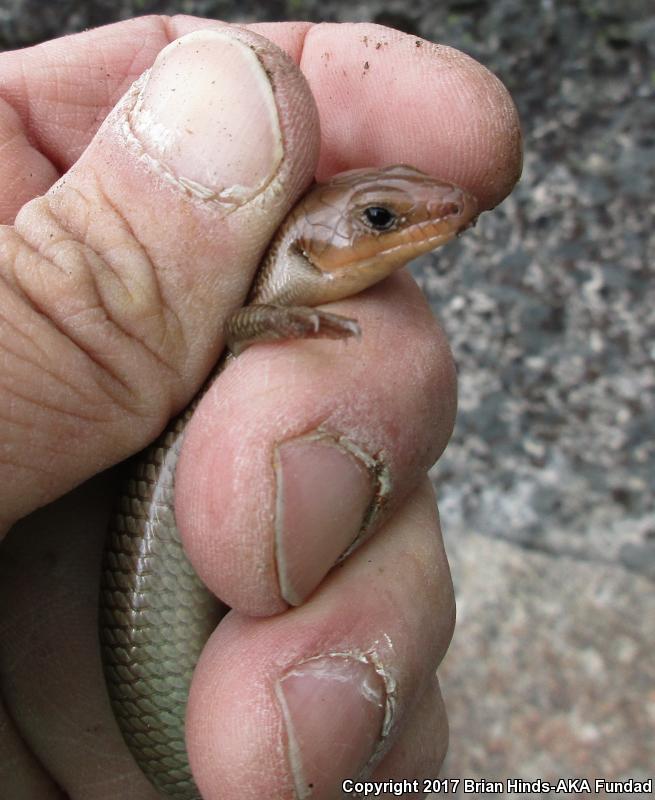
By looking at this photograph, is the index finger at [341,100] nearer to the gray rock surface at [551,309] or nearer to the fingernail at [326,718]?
the fingernail at [326,718]

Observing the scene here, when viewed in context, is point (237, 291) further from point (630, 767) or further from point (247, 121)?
point (630, 767)

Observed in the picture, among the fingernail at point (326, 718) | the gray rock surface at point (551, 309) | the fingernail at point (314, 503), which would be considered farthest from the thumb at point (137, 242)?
the gray rock surface at point (551, 309)

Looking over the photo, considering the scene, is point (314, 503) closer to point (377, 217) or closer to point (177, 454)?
point (177, 454)

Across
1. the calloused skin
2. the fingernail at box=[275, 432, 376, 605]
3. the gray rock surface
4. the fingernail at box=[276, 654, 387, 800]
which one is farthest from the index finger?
the gray rock surface

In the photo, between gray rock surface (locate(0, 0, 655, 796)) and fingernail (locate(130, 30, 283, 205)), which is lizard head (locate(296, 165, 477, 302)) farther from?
gray rock surface (locate(0, 0, 655, 796))

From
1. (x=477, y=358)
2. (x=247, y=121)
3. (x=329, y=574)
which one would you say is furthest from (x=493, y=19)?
(x=329, y=574)

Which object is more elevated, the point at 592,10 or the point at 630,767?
the point at 592,10
